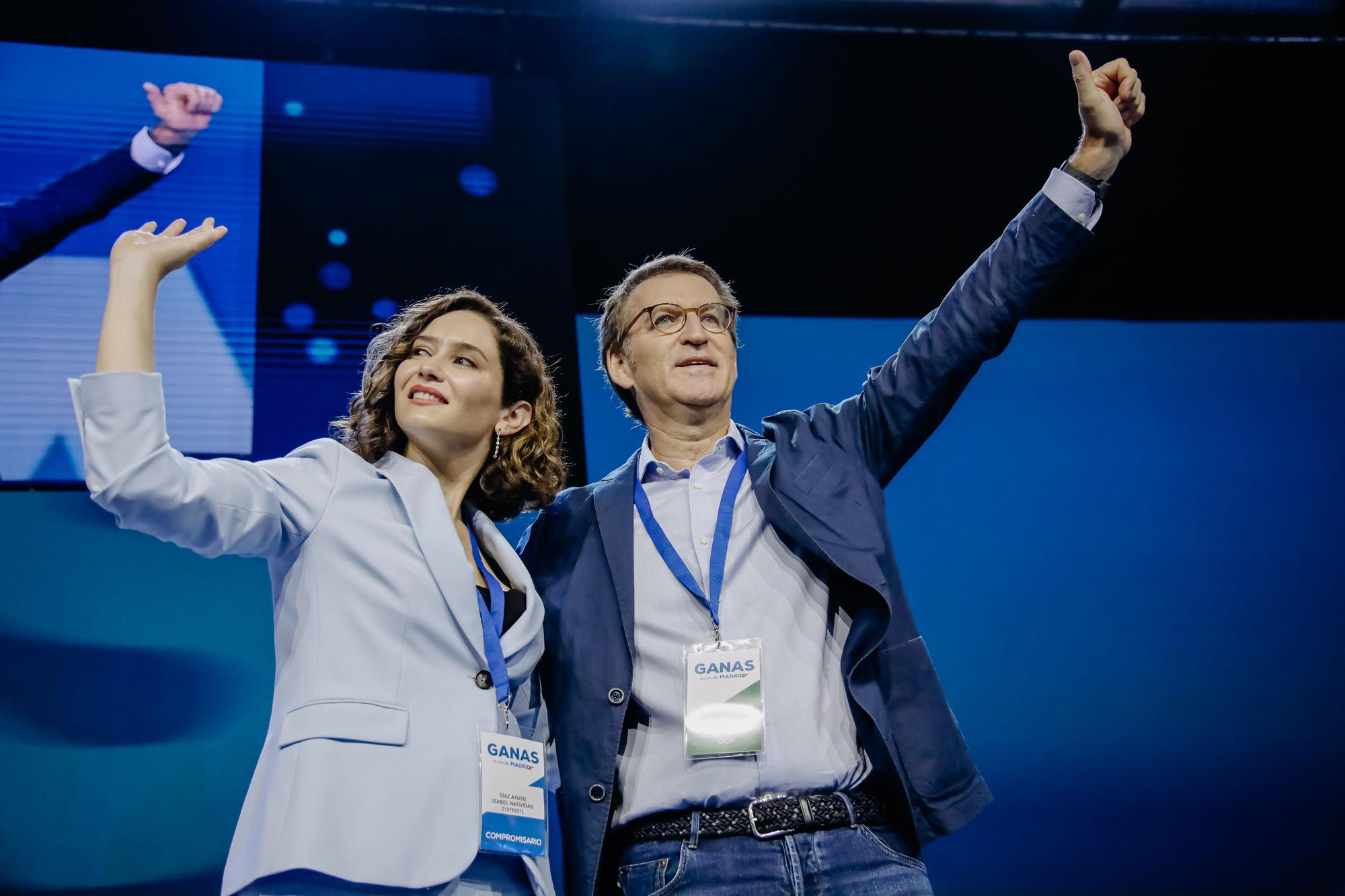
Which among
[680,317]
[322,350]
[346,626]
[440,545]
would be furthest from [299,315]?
[346,626]

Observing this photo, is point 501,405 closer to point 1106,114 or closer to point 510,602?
point 510,602

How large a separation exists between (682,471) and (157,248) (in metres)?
1.04

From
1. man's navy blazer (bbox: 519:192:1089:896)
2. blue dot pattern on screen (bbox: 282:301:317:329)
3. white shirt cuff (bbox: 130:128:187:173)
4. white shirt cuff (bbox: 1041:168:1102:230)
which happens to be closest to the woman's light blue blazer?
man's navy blazer (bbox: 519:192:1089:896)

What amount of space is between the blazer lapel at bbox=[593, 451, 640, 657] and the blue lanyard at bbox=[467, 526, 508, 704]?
21 cm

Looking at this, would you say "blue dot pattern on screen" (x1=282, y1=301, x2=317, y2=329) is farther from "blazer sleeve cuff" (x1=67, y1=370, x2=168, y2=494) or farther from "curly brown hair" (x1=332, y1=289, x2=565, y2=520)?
"blazer sleeve cuff" (x1=67, y1=370, x2=168, y2=494)

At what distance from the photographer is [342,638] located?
57.3 inches

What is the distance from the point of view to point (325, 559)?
152cm

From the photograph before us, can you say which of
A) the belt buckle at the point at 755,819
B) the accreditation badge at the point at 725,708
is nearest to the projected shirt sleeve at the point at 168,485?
the accreditation badge at the point at 725,708

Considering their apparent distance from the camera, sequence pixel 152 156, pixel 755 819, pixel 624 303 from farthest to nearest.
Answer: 1. pixel 152 156
2. pixel 624 303
3. pixel 755 819

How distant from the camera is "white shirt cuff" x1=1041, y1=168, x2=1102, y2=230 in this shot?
6.10 ft

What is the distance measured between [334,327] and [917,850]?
2.20 m

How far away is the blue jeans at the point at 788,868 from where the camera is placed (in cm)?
154

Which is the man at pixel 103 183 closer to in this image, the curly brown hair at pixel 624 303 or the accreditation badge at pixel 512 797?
the curly brown hair at pixel 624 303

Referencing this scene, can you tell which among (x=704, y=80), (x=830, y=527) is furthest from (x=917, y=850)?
(x=704, y=80)
